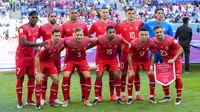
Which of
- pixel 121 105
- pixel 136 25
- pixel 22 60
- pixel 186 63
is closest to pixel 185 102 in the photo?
pixel 121 105

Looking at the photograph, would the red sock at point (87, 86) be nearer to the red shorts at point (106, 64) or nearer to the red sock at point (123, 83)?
the red shorts at point (106, 64)

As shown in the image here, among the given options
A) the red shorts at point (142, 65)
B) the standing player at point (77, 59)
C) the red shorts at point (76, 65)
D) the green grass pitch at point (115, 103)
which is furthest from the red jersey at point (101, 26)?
the green grass pitch at point (115, 103)

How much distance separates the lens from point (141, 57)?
9320 mm

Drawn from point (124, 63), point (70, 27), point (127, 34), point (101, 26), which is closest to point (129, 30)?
point (127, 34)

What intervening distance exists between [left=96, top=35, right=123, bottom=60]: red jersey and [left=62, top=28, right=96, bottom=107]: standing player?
19 cm

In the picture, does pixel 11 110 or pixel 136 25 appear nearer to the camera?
pixel 11 110

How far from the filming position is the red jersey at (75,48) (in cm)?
893

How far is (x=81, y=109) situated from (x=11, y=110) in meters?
1.47

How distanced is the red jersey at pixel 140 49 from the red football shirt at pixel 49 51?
1.59 metres

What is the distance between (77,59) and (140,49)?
1.42 metres

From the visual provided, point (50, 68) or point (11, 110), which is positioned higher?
point (50, 68)

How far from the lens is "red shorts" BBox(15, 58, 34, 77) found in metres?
8.90

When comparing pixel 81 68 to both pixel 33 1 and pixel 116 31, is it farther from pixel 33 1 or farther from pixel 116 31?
pixel 33 1

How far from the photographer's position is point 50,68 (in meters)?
8.98
